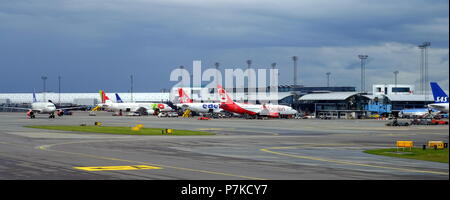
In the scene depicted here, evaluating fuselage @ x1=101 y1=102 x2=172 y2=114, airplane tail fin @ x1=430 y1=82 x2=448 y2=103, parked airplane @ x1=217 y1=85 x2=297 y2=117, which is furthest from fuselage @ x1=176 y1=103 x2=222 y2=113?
airplane tail fin @ x1=430 y1=82 x2=448 y2=103

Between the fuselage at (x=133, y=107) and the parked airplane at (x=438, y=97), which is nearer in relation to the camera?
the parked airplane at (x=438, y=97)

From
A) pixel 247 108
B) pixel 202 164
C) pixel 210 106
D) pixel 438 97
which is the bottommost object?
pixel 202 164

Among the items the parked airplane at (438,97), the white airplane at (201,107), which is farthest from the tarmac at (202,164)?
the white airplane at (201,107)

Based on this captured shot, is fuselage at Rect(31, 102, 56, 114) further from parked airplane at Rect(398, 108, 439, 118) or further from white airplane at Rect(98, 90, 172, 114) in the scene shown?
parked airplane at Rect(398, 108, 439, 118)

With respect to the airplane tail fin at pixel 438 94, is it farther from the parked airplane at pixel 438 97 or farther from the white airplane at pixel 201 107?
the white airplane at pixel 201 107

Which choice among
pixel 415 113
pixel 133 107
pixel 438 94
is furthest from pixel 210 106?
pixel 438 94

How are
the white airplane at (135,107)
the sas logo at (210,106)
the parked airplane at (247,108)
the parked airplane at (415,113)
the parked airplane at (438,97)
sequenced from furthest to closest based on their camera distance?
the white airplane at (135,107)
the sas logo at (210,106)
the parked airplane at (415,113)
the parked airplane at (247,108)
the parked airplane at (438,97)

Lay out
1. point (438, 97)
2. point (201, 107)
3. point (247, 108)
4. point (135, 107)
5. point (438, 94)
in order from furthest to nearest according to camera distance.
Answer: point (135, 107)
point (201, 107)
point (247, 108)
point (438, 94)
point (438, 97)

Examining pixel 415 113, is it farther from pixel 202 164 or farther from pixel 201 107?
pixel 202 164

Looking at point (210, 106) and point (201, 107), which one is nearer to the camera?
point (201, 107)

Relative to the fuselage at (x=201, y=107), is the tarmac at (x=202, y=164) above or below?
below

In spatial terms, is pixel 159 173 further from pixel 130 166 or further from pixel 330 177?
pixel 330 177
